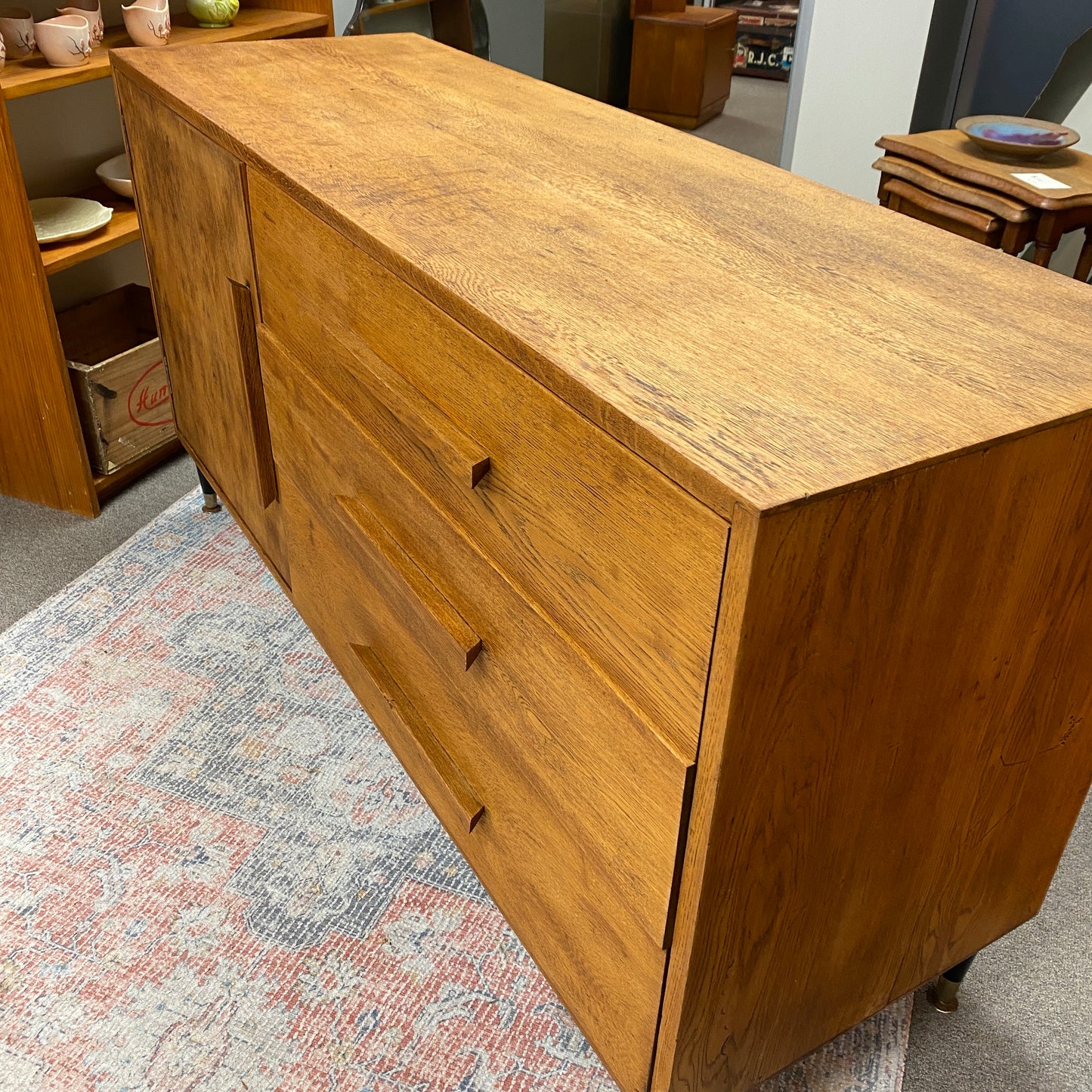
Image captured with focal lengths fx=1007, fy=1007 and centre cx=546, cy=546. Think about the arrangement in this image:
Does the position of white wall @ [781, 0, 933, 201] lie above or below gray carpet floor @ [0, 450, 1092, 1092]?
above

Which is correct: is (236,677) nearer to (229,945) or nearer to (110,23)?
(229,945)

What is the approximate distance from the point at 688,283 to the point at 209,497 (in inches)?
54.1

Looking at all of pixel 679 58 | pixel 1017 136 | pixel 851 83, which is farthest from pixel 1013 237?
pixel 679 58

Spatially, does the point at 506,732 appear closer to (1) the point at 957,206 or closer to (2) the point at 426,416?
(2) the point at 426,416

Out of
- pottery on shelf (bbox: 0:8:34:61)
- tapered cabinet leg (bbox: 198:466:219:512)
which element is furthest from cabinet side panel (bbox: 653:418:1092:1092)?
pottery on shelf (bbox: 0:8:34:61)

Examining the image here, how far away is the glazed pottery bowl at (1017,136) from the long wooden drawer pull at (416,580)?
77.2 inches

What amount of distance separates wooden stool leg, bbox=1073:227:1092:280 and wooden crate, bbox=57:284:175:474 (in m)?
2.12

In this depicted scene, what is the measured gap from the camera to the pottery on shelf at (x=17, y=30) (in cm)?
170

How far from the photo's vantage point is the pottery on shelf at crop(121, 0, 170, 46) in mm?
1865

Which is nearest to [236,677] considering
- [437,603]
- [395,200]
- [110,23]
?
[437,603]

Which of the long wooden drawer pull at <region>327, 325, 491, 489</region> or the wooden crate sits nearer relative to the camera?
the long wooden drawer pull at <region>327, 325, 491, 489</region>

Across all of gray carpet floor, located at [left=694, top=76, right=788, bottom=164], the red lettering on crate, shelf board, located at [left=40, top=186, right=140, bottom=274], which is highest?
shelf board, located at [left=40, top=186, right=140, bottom=274]

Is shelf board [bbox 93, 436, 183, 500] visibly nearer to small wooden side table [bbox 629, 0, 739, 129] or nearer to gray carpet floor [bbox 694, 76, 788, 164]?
gray carpet floor [bbox 694, 76, 788, 164]

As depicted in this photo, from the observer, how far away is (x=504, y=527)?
0.84m
